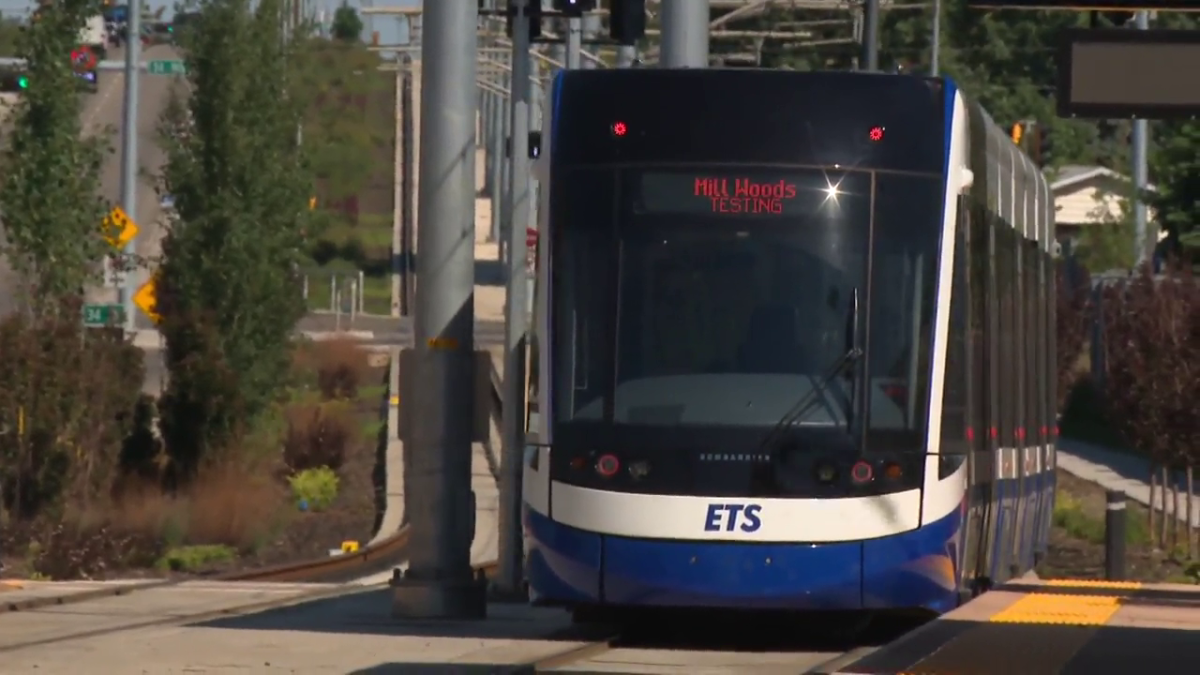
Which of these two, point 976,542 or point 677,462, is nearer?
point 677,462

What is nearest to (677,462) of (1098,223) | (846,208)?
(846,208)

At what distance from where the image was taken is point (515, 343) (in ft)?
68.1

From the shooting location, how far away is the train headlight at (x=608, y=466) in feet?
41.6

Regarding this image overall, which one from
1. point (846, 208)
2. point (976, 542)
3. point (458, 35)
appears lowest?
point (976, 542)

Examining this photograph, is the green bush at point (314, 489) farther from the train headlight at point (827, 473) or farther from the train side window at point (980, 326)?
the train headlight at point (827, 473)

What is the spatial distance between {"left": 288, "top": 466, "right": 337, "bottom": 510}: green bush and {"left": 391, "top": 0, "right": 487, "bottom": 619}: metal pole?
51.9ft

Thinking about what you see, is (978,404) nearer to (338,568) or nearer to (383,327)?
(338,568)

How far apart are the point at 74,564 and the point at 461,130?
9.50 metres

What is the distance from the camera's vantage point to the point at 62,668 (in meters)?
11.4

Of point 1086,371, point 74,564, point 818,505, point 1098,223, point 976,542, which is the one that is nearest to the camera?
point 818,505

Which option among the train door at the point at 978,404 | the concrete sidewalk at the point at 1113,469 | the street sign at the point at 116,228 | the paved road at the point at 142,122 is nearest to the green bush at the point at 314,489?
the street sign at the point at 116,228

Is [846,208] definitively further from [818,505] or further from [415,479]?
[415,479]

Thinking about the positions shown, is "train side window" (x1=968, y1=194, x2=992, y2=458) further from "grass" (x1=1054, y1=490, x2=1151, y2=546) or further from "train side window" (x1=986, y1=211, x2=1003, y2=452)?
"grass" (x1=1054, y1=490, x2=1151, y2=546)

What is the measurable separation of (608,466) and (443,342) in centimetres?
279
